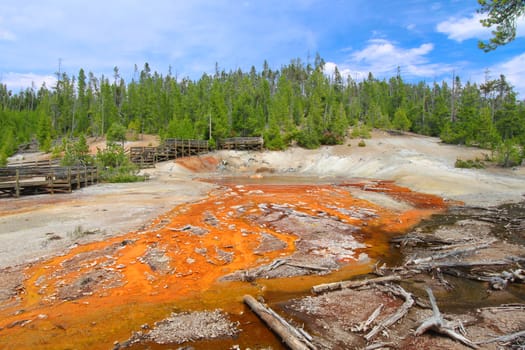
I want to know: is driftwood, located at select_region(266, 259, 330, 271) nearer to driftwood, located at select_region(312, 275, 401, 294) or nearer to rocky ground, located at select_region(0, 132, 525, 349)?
rocky ground, located at select_region(0, 132, 525, 349)

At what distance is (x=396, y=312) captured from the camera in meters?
7.30

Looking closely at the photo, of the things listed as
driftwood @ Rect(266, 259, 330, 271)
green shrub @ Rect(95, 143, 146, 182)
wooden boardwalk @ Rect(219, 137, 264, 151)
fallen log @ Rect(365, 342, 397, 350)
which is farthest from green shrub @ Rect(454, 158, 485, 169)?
fallen log @ Rect(365, 342, 397, 350)

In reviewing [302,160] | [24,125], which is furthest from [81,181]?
[24,125]

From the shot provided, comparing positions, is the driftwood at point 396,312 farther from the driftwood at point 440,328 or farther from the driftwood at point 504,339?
the driftwood at point 504,339

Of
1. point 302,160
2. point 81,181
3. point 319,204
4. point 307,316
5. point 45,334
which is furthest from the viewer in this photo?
point 302,160

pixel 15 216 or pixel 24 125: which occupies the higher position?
pixel 24 125

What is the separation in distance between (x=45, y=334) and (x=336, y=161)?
42654 mm

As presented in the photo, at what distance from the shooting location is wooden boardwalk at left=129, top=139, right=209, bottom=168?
42.3 meters

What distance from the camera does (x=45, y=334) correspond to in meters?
6.58

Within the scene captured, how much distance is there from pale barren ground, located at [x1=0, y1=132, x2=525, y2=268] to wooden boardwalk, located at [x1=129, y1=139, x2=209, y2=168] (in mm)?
2086

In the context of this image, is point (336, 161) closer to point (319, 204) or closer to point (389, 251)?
point (319, 204)

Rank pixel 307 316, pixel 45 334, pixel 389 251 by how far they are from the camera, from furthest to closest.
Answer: pixel 389 251, pixel 307 316, pixel 45 334

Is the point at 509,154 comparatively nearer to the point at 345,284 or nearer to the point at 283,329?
the point at 345,284

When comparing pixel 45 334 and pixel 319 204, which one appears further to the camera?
pixel 319 204
